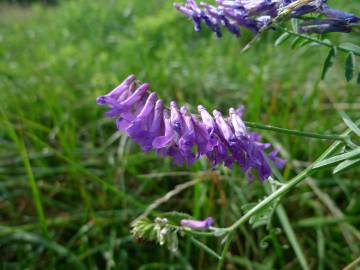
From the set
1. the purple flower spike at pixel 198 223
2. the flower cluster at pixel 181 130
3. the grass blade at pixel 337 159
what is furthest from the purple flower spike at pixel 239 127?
the purple flower spike at pixel 198 223

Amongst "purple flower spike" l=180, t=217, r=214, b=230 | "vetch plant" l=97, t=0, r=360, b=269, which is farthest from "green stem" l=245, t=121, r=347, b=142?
"purple flower spike" l=180, t=217, r=214, b=230

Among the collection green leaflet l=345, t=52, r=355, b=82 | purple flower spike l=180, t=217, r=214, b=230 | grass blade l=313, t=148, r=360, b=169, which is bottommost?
purple flower spike l=180, t=217, r=214, b=230

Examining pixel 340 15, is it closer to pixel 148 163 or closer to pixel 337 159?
pixel 337 159

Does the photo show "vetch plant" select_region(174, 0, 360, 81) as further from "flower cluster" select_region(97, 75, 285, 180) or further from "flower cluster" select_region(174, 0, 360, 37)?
"flower cluster" select_region(97, 75, 285, 180)

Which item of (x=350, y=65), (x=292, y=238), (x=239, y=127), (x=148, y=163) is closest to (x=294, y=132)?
(x=239, y=127)

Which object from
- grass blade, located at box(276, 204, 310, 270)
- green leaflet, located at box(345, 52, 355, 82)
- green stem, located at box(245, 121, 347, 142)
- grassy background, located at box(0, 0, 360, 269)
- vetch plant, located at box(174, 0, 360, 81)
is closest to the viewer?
green stem, located at box(245, 121, 347, 142)

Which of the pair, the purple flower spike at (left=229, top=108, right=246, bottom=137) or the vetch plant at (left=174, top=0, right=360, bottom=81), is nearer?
the purple flower spike at (left=229, top=108, right=246, bottom=137)

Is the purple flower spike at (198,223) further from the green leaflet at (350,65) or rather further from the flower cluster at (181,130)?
the green leaflet at (350,65)
